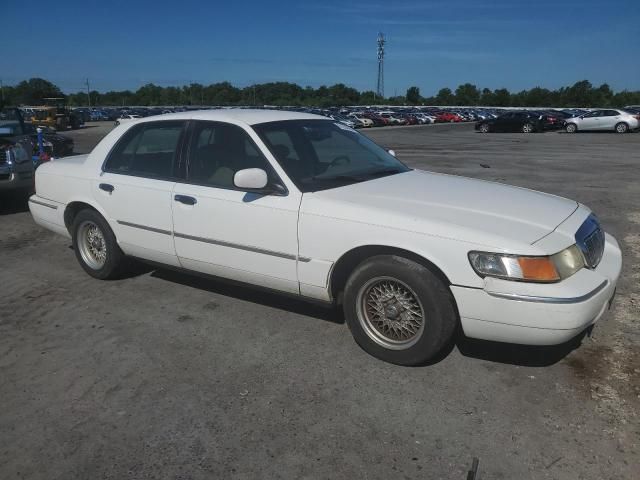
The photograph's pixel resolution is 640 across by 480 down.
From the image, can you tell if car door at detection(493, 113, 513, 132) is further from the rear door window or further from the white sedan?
the rear door window

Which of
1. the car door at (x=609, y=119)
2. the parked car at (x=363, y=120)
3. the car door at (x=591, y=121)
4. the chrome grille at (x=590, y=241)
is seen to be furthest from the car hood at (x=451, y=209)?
the parked car at (x=363, y=120)

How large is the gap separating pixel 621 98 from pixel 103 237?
10513 cm

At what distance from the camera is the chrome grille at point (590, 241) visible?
131 inches

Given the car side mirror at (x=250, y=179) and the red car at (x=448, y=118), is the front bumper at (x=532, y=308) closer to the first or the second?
the car side mirror at (x=250, y=179)

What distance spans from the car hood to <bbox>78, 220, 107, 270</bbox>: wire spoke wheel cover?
2461 mm

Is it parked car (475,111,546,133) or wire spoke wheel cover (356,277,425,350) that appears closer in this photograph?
wire spoke wheel cover (356,277,425,350)

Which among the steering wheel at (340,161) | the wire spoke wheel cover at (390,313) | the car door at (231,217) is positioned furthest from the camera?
the steering wheel at (340,161)

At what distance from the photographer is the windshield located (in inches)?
155

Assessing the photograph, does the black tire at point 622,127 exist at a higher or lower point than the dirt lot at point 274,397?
lower

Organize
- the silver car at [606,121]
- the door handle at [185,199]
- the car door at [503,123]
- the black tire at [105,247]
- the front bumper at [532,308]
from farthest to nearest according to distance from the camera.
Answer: the car door at [503,123]
the silver car at [606,121]
the black tire at [105,247]
the door handle at [185,199]
the front bumper at [532,308]

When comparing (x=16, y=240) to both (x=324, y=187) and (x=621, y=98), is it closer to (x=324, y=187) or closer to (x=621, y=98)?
(x=324, y=187)

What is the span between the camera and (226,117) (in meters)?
4.30

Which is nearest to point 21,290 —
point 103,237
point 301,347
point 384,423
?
point 103,237

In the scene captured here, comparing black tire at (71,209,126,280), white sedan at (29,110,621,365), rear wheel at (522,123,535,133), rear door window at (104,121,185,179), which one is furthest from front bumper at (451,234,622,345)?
rear wheel at (522,123,535,133)
